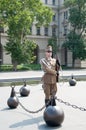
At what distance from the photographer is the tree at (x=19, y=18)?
46.4m

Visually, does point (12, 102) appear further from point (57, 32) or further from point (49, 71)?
point (57, 32)

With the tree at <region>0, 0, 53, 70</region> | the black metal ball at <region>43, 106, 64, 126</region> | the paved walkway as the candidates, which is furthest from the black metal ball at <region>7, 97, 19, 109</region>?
the tree at <region>0, 0, 53, 70</region>

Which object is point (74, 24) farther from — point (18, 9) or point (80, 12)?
point (18, 9)

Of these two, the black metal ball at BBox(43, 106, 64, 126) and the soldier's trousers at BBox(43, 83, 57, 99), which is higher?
the soldier's trousers at BBox(43, 83, 57, 99)

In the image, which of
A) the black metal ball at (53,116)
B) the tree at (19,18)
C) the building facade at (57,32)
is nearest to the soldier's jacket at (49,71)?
Result: the black metal ball at (53,116)

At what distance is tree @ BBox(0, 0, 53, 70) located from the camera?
46.4m

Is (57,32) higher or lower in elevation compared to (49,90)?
lower

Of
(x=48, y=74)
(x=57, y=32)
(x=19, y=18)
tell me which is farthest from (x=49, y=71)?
(x=57, y=32)

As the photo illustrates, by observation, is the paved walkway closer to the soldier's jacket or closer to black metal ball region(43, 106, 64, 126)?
the soldier's jacket

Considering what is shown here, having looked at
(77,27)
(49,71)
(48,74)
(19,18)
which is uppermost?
(19,18)

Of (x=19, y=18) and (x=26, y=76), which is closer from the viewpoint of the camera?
(x=26, y=76)

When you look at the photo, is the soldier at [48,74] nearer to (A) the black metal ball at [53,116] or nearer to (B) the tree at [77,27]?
(A) the black metal ball at [53,116]

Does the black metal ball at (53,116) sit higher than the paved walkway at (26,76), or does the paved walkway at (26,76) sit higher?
the black metal ball at (53,116)

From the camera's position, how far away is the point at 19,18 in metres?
46.3
